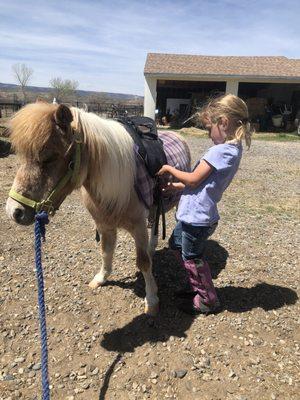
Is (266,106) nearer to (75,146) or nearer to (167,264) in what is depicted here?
(167,264)

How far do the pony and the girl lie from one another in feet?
1.18

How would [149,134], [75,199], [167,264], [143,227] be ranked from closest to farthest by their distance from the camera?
1. [143,227]
2. [149,134]
3. [167,264]
4. [75,199]

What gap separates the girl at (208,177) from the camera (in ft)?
8.66

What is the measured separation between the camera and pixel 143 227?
2.98 m

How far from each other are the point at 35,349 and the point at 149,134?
79.0 inches

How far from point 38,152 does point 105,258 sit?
1.77 meters

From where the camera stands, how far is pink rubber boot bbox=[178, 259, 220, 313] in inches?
120

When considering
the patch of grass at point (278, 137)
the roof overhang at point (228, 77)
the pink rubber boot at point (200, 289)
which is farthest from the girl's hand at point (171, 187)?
the roof overhang at point (228, 77)

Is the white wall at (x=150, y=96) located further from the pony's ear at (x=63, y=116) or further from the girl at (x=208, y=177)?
the pony's ear at (x=63, y=116)

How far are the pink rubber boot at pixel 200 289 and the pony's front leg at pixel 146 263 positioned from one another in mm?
261

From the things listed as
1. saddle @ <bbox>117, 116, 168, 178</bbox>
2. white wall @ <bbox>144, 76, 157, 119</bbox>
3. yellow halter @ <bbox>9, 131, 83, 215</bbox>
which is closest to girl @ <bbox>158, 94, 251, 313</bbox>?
saddle @ <bbox>117, 116, 168, 178</bbox>

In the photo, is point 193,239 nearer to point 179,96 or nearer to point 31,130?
point 31,130

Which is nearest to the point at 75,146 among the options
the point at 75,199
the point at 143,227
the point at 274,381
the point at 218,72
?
the point at 143,227

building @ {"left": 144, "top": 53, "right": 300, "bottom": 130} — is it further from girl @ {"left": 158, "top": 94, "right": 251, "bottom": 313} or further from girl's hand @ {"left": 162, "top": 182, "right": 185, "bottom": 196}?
girl @ {"left": 158, "top": 94, "right": 251, "bottom": 313}
